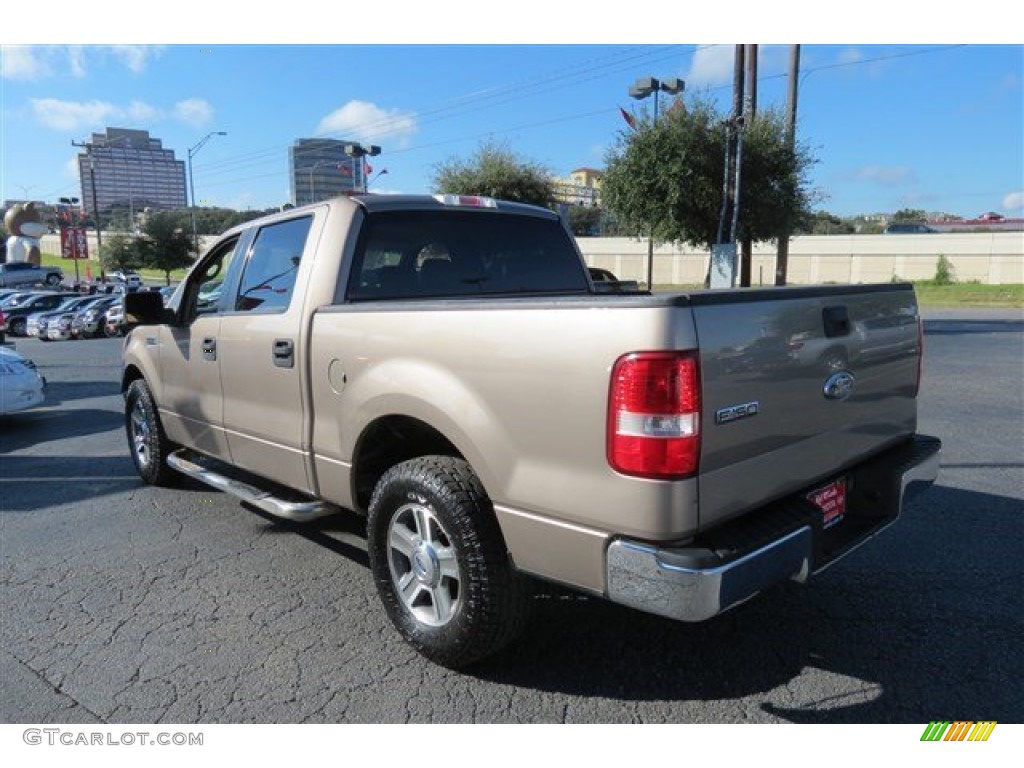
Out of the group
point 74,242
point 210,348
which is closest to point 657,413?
point 210,348

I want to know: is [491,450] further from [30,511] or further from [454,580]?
[30,511]

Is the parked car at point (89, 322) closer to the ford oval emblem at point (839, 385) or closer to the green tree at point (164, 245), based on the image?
the ford oval emblem at point (839, 385)

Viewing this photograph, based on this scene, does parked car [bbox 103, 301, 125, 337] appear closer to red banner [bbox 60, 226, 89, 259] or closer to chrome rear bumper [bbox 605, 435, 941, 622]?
chrome rear bumper [bbox 605, 435, 941, 622]

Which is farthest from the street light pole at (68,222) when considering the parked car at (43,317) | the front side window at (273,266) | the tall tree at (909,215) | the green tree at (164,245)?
the tall tree at (909,215)

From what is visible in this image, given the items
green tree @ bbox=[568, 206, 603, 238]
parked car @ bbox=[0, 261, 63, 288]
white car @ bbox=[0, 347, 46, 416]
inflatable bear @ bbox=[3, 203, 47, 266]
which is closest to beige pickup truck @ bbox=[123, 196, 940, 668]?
white car @ bbox=[0, 347, 46, 416]

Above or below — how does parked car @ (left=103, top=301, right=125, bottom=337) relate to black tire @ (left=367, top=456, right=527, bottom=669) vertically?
below

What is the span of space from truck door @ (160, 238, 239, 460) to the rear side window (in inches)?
48.1

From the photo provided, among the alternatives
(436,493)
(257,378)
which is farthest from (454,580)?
(257,378)

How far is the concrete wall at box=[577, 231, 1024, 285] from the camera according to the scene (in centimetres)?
4841

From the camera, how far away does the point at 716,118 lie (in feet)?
68.1

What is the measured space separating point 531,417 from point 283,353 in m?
1.68

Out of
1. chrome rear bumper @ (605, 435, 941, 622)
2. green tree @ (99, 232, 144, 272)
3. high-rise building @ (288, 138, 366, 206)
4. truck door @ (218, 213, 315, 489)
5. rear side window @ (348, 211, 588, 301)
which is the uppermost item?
high-rise building @ (288, 138, 366, 206)

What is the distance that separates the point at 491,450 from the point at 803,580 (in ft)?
3.95

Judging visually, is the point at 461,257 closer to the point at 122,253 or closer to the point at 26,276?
the point at 122,253
